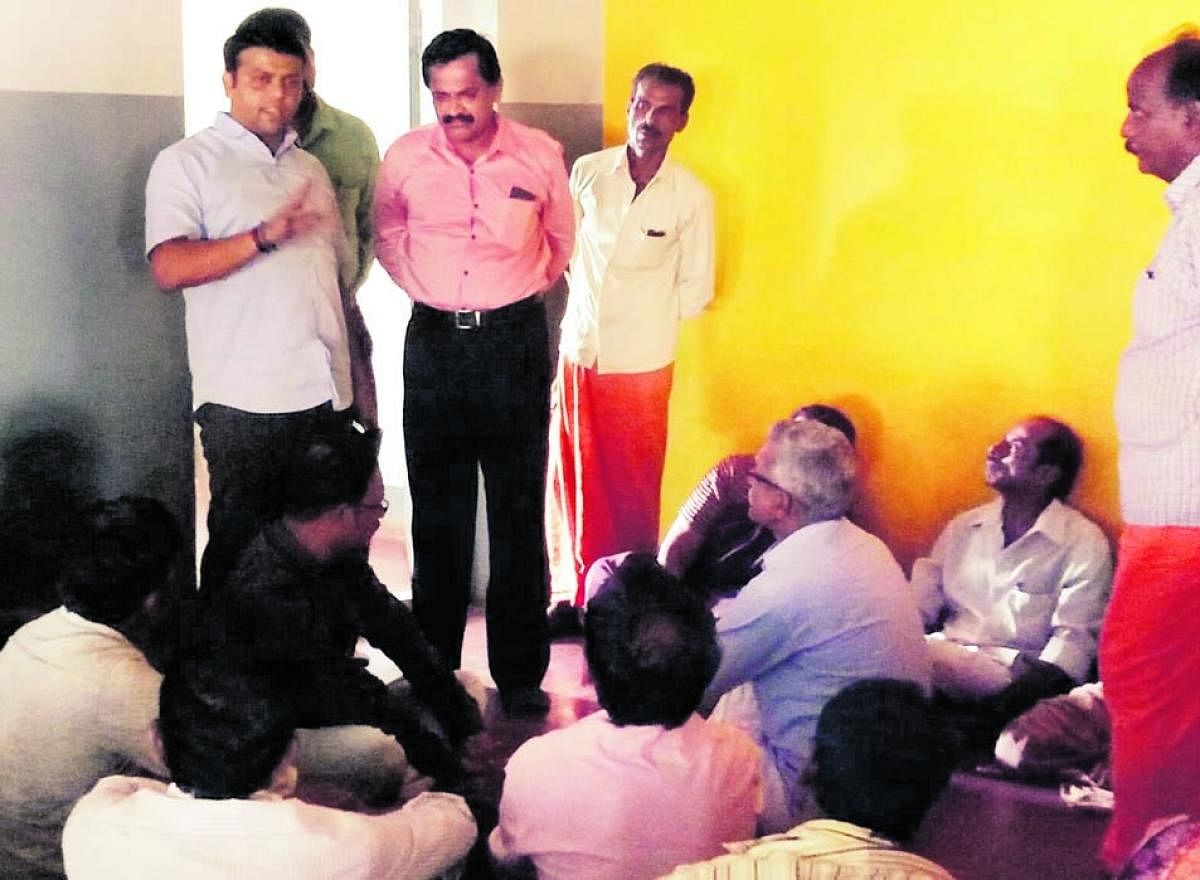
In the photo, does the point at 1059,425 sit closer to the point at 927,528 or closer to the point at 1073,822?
the point at 927,528

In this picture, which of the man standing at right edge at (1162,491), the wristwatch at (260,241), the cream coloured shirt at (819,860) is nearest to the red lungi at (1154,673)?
the man standing at right edge at (1162,491)

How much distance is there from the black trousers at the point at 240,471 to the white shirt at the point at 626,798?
119cm

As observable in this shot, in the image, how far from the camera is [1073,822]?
310 cm

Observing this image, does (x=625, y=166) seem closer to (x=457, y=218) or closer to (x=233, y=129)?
(x=457, y=218)

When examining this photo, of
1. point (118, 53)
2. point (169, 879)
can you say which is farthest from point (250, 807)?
point (118, 53)

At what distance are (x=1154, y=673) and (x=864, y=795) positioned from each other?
1162mm

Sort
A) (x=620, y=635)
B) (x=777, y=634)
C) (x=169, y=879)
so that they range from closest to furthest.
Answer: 1. (x=169, y=879)
2. (x=620, y=635)
3. (x=777, y=634)

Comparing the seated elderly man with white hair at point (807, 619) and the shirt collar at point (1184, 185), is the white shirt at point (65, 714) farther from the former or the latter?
the shirt collar at point (1184, 185)


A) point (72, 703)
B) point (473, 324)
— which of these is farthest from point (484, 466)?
point (72, 703)

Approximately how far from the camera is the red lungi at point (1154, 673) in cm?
253

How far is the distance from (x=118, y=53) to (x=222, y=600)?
1302 mm

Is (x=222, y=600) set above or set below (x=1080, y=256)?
below

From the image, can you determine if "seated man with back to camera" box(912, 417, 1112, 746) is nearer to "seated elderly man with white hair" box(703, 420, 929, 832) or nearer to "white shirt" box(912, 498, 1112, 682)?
"white shirt" box(912, 498, 1112, 682)

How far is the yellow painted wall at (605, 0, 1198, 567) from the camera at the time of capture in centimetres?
369
